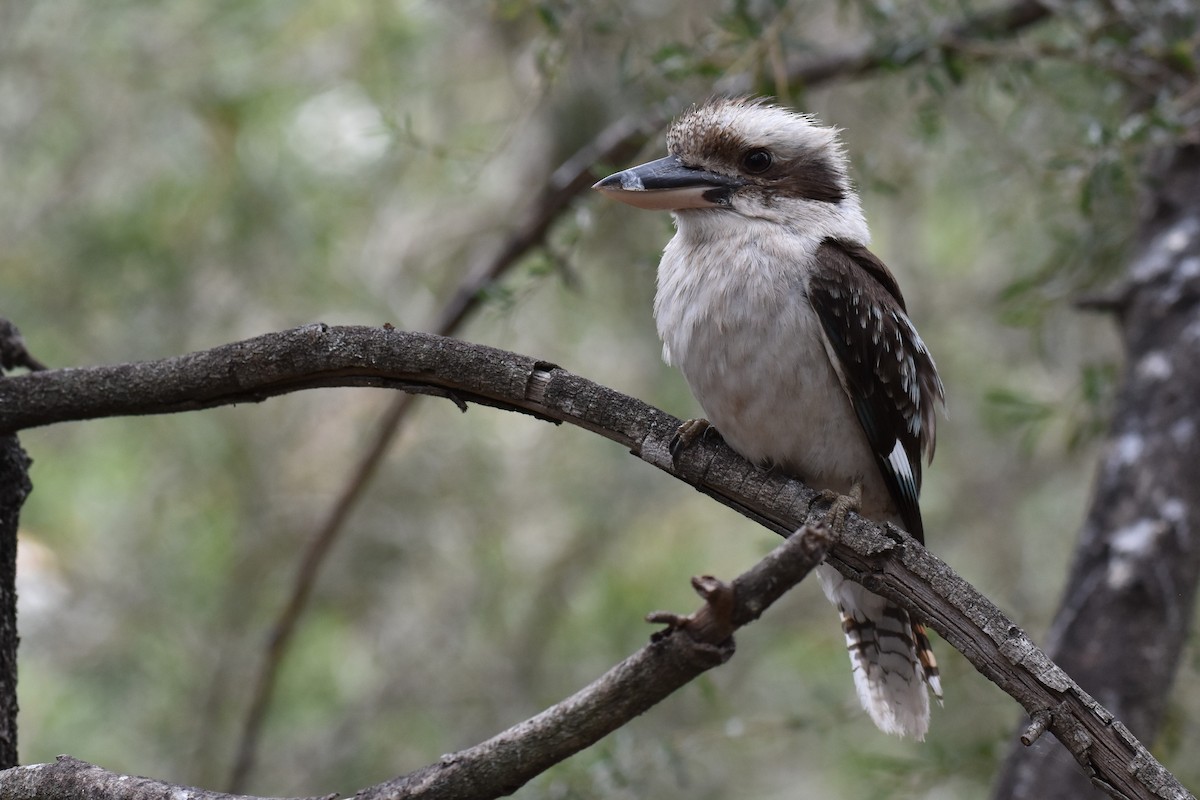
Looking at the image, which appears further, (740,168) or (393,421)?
(393,421)

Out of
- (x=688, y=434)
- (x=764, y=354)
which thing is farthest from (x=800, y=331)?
(x=688, y=434)

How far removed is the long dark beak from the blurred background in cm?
148

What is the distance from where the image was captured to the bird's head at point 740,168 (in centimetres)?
232

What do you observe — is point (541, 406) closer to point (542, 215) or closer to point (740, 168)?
point (740, 168)

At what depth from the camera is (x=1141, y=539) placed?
9.00ft

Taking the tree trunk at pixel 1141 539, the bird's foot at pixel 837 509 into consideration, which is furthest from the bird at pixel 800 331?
the tree trunk at pixel 1141 539

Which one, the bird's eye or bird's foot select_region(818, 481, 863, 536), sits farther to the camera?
the bird's eye

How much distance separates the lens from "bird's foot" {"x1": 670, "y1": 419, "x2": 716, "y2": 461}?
1.79 metres

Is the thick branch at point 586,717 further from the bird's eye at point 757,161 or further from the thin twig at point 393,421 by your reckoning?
the thin twig at point 393,421

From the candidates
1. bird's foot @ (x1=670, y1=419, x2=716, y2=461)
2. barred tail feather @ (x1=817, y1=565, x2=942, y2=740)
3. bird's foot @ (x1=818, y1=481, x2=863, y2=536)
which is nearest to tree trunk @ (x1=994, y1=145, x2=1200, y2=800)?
barred tail feather @ (x1=817, y1=565, x2=942, y2=740)

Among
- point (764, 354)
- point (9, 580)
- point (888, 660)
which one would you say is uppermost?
point (764, 354)

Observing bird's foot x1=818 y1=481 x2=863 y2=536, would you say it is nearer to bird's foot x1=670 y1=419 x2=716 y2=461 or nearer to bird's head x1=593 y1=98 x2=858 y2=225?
bird's foot x1=670 y1=419 x2=716 y2=461

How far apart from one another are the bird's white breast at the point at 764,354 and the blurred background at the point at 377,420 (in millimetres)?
1600

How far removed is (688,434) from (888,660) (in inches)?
31.2
